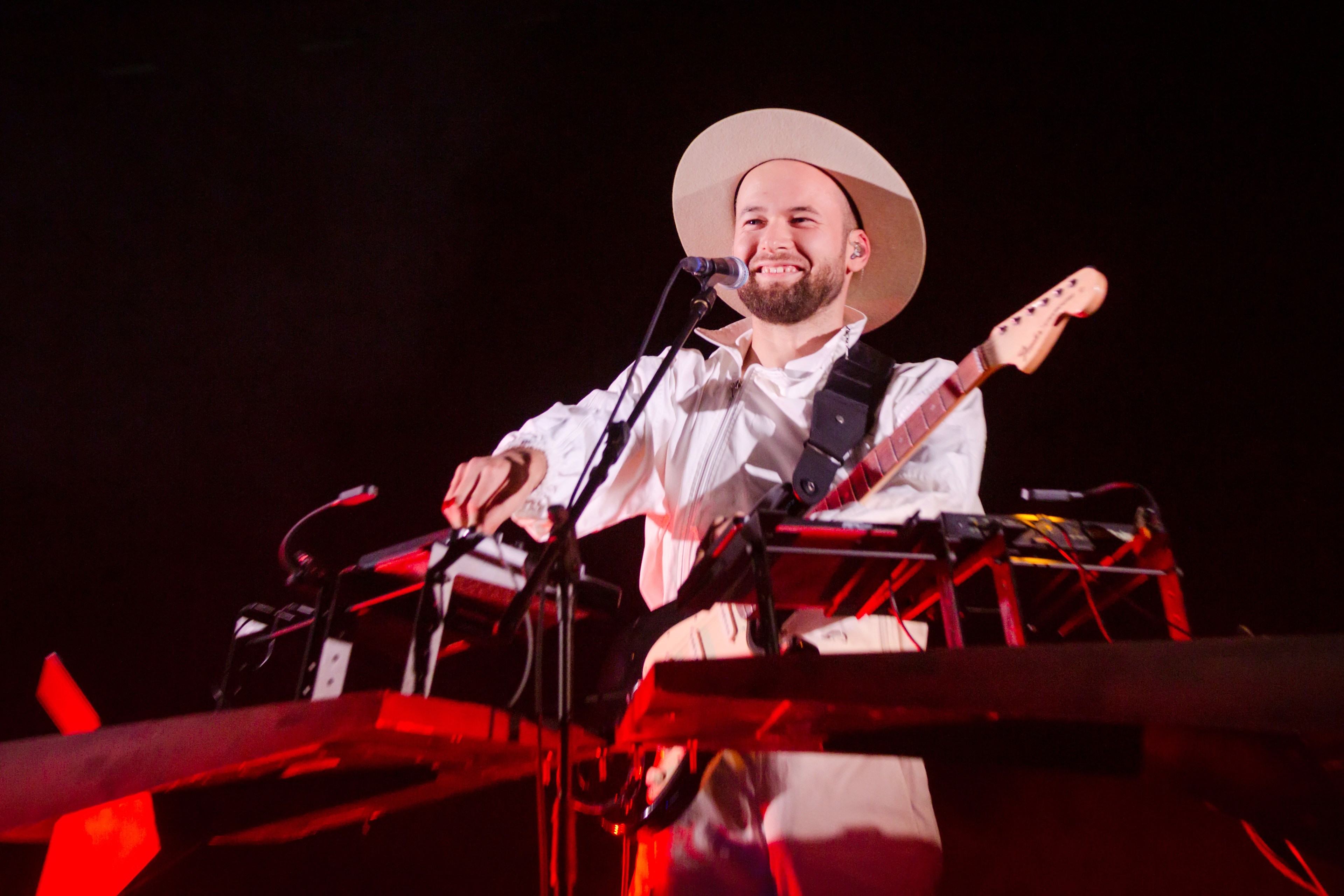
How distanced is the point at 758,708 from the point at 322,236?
328 cm

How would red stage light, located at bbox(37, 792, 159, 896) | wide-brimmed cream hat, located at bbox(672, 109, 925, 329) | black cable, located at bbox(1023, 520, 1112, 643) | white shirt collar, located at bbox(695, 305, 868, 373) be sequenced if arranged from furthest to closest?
wide-brimmed cream hat, located at bbox(672, 109, 925, 329) → white shirt collar, located at bbox(695, 305, 868, 373) → black cable, located at bbox(1023, 520, 1112, 643) → red stage light, located at bbox(37, 792, 159, 896)

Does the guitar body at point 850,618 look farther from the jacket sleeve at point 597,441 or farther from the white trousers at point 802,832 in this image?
the jacket sleeve at point 597,441

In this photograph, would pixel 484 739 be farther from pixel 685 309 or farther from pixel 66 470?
pixel 66 470

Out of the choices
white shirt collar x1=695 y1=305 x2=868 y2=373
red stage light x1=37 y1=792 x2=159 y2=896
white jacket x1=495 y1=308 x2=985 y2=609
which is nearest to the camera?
red stage light x1=37 y1=792 x2=159 y2=896

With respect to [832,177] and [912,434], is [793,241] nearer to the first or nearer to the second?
[832,177]

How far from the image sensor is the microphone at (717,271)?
1929mm

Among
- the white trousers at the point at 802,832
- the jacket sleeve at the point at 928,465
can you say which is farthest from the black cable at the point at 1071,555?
the white trousers at the point at 802,832

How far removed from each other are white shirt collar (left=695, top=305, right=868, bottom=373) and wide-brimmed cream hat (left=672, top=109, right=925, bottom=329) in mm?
101

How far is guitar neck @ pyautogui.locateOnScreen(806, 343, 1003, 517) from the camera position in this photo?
2.06 m

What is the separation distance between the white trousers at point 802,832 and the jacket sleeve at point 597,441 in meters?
0.83

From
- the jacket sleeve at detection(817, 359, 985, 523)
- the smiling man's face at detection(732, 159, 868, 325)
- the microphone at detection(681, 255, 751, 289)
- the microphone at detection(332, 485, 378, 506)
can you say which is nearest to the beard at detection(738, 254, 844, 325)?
the smiling man's face at detection(732, 159, 868, 325)

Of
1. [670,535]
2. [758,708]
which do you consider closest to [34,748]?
[758,708]

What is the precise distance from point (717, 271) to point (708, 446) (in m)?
0.58

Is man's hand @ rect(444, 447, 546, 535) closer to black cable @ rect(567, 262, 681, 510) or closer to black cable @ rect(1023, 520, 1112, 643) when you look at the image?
black cable @ rect(567, 262, 681, 510)
